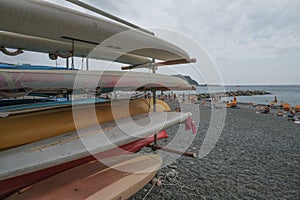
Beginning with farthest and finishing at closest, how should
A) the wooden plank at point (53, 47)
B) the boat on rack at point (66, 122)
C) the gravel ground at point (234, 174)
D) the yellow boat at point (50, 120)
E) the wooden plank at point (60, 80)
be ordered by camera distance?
1. the gravel ground at point (234, 174)
2. the wooden plank at point (53, 47)
3. the yellow boat at point (50, 120)
4. the boat on rack at point (66, 122)
5. the wooden plank at point (60, 80)

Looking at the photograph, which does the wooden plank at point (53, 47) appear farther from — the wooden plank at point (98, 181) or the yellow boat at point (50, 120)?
the wooden plank at point (98, 181)

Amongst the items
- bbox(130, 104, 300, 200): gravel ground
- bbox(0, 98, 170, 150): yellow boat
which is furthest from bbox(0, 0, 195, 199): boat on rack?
bbox(130, 104, 300, 200): gravel ground

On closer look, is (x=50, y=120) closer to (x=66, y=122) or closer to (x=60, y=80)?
(x=66, y=122)

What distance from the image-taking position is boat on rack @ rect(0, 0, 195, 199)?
2.94 feet

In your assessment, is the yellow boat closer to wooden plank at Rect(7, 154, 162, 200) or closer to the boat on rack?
the boat on rack

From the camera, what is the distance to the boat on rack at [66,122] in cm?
90

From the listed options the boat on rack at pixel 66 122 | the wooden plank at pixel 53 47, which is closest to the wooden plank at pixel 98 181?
the boat on rack at pixel 66 122

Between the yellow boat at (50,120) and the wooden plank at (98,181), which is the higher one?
the yellow boat at (50,120)

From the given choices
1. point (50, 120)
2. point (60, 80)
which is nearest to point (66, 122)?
point (50, 120)

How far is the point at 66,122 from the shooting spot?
1.31m

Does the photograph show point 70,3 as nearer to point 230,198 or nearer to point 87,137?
point 87,137

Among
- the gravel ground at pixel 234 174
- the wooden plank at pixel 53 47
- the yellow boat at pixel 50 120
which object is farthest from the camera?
the gravel ground at pixel 234 174

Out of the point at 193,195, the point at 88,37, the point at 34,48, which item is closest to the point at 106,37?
the point at 88,37

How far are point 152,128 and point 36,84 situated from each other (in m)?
0.93
